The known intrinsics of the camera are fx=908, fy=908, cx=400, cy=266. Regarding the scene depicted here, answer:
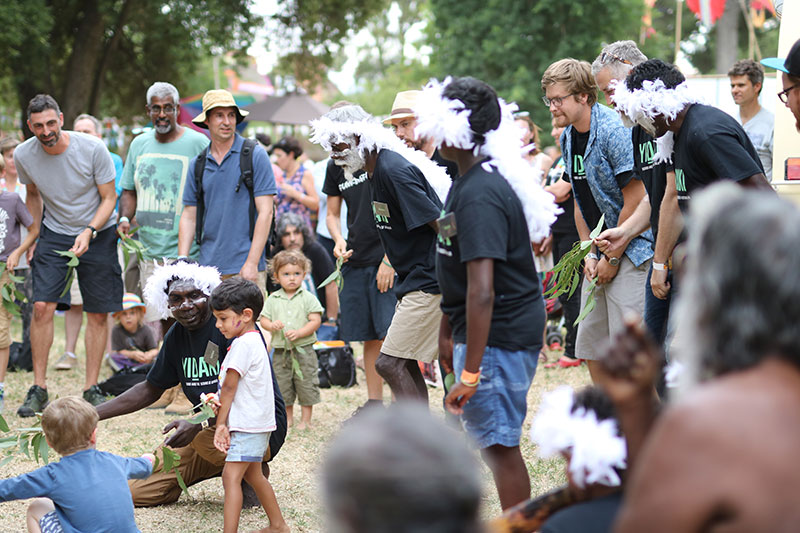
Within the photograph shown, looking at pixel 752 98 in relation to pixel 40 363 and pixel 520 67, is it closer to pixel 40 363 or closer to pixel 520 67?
pixel 40 363

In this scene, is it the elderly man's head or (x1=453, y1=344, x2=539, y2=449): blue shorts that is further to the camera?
(x1=453, y1=344, x2=539, y2=449): blue shorts

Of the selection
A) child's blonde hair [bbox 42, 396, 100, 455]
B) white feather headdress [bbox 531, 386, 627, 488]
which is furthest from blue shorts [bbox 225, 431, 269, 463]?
white feather headdress [bbox 531, 386, 627, 488]

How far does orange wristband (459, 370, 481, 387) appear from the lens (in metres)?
3.38

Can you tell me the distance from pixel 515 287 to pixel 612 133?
1.79 metres

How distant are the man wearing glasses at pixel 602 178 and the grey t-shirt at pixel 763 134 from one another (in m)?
2.58

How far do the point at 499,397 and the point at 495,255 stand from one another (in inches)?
23.5

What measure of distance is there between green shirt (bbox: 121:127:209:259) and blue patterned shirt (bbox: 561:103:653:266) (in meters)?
3.40

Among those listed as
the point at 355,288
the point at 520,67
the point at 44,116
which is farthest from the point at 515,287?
the point at 520,67

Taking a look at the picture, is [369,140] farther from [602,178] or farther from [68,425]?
[68,425]

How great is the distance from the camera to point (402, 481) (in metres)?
1.58

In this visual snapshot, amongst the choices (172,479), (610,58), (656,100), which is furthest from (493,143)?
(172,479)

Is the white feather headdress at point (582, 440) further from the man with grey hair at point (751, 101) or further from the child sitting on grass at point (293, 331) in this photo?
the man with grey hair at point (751, 101)

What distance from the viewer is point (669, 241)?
4473mm

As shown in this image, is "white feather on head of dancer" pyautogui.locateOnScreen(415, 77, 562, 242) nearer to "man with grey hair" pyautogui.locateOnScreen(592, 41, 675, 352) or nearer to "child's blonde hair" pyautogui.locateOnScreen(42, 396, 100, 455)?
"man with grey hair" pyautogui.locateOnScreen(592, 41, 675, 352)
